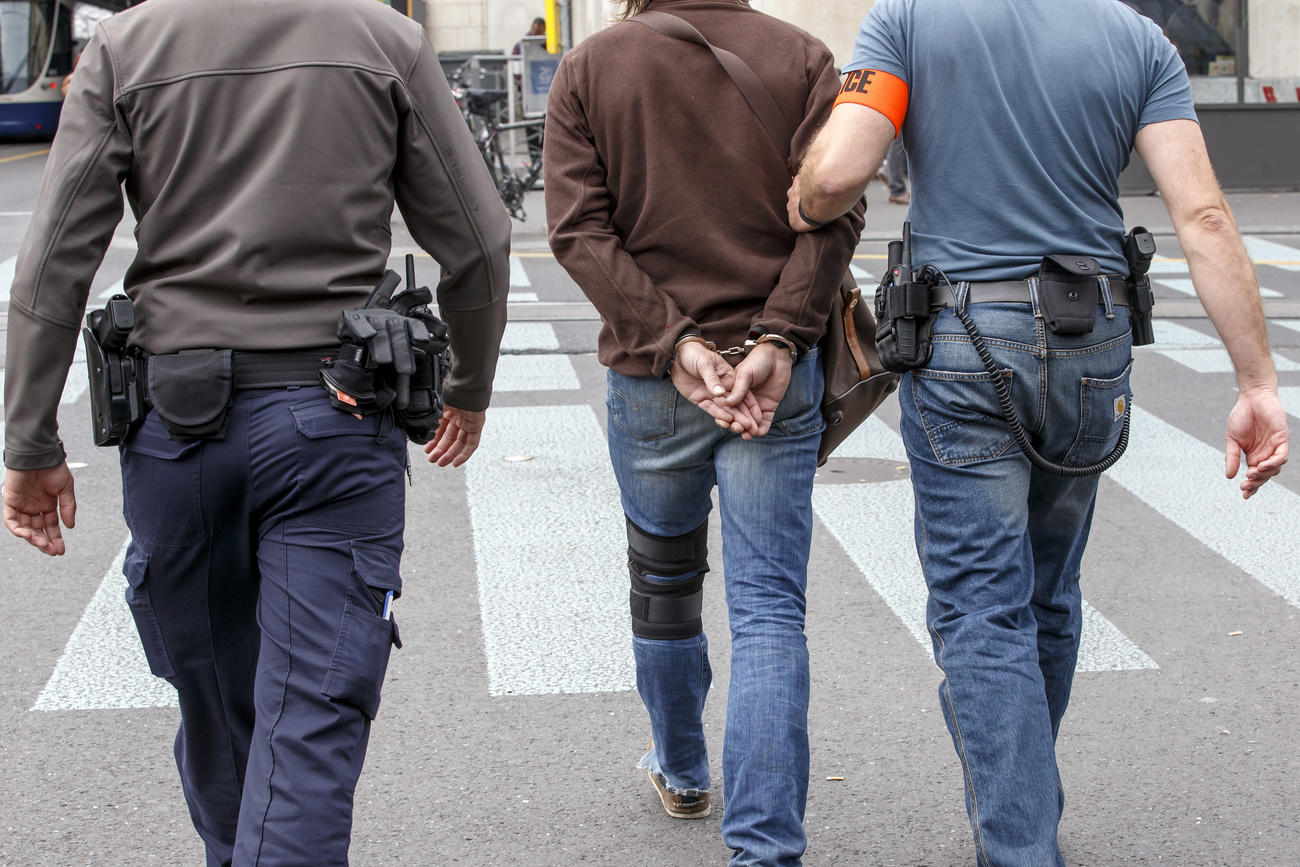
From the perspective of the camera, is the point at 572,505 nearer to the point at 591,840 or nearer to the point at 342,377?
the point at 591,840

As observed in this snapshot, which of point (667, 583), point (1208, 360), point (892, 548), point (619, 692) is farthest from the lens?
point (1208, 360)

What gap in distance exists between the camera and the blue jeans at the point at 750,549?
280 centimetres

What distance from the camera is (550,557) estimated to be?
5430 mm

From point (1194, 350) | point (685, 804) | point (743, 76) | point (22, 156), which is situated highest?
point (743, 76)

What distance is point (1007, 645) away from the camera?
2.88m

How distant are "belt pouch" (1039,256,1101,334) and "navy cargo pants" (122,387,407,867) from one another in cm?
123

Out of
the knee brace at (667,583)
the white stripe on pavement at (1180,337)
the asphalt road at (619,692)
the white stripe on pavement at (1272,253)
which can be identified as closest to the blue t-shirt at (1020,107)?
the knee brace at (667,583)

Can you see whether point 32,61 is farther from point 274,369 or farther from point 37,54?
point 274,369

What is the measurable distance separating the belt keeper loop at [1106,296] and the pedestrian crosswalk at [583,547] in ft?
5.77

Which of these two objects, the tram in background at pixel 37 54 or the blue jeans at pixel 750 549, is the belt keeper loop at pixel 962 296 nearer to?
the blue jeans at pixel 750 549

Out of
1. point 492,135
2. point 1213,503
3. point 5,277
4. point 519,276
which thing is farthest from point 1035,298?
point 492,135

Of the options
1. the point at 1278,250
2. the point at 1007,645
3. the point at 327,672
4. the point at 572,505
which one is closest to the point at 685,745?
the point at 1007,645

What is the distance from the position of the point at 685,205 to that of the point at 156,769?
6.46 feet

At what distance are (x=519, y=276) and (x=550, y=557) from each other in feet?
25.0
